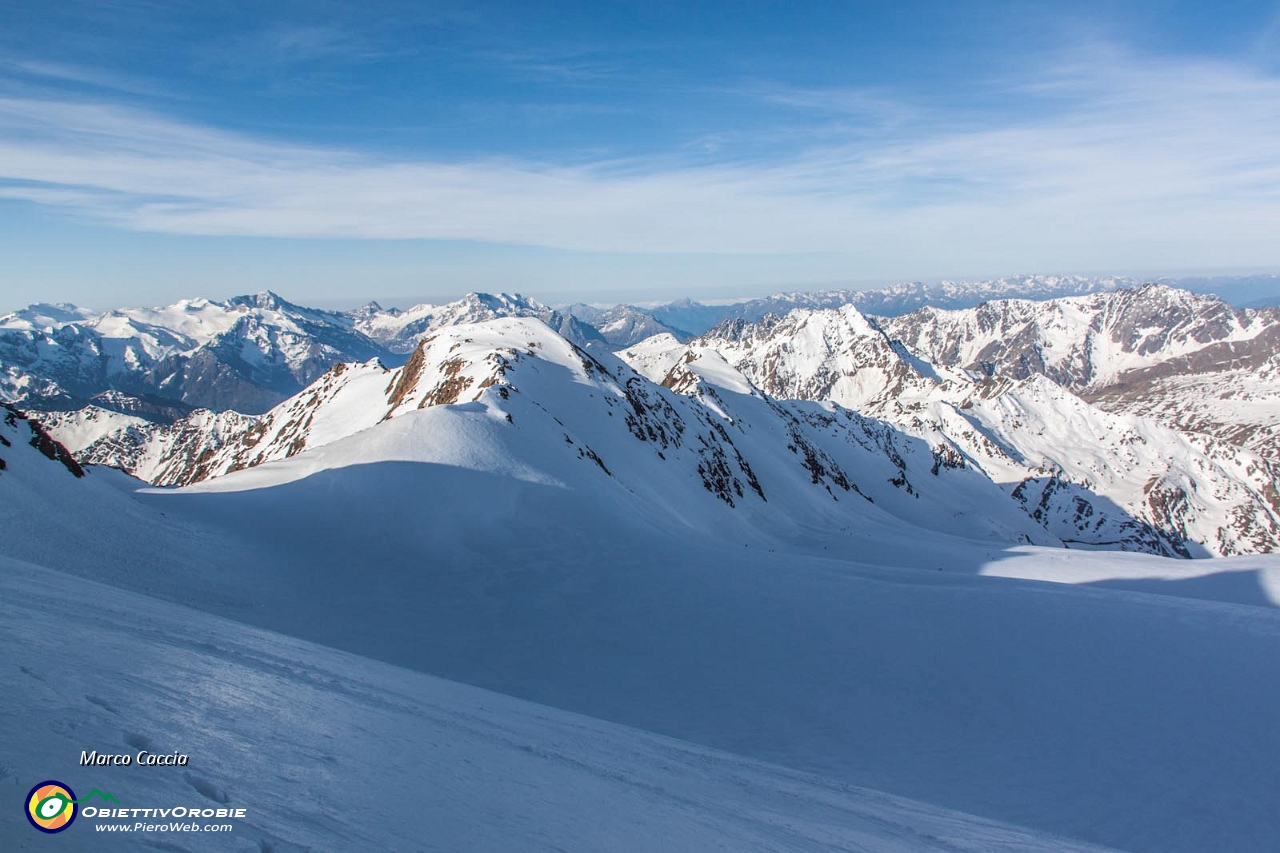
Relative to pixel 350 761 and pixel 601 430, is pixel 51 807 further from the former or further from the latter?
pixel 601 430

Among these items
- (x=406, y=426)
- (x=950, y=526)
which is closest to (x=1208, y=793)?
(x=406, y=426)

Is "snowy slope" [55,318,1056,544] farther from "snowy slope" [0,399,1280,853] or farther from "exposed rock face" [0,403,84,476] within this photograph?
"exposed rock face" [0,403,84,476]

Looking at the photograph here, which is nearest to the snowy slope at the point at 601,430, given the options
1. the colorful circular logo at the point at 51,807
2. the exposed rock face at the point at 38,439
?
the exposed rock face at the point at 38,439

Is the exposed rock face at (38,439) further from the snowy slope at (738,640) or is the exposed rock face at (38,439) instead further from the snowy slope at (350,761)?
the snowy slope at (350,761)

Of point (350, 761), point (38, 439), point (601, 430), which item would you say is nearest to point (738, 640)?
point (350, 761)

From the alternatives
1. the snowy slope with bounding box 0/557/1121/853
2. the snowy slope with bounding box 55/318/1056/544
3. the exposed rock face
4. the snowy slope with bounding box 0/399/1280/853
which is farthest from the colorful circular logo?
the snowy slope with bounding box 55/318/1056/544
